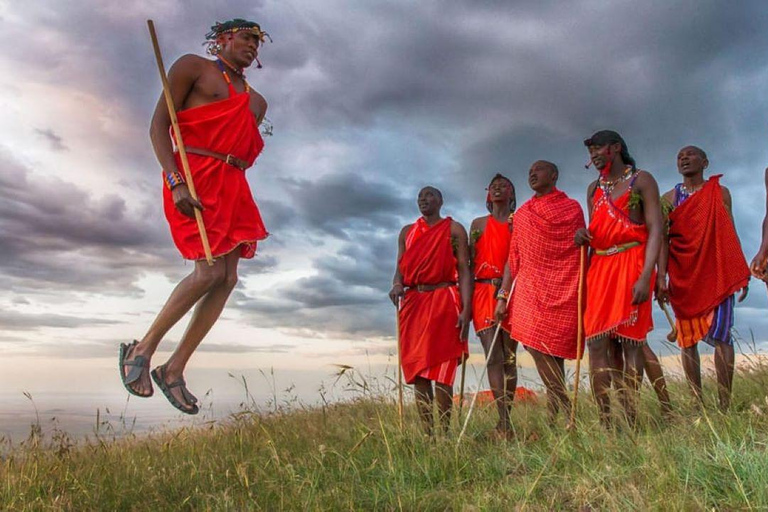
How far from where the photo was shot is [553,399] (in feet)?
23.5

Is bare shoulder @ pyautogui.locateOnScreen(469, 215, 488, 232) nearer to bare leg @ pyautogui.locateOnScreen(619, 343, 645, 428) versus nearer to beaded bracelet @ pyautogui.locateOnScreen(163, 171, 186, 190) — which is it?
bare leg @ pyautogui.locateOnScreen(619, 343, 645, 428)

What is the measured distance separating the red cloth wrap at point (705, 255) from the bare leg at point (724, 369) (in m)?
0.42

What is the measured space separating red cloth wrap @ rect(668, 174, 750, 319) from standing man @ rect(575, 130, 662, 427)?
141cm

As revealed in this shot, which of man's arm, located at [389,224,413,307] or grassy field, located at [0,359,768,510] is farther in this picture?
man's arm, located at [389,224,413,307]

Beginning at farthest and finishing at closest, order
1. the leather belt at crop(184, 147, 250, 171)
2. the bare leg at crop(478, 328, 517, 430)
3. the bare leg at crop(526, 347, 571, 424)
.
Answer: the bare leg at crop(478, 328, 517, 430) < the bare leg at crop(526, 347, 571, 424) < the leather belt at crop(184, 147, 250, 171)

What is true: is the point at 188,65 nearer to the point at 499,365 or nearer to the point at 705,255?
the point at 499,365

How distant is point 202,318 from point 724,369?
523 centimetres

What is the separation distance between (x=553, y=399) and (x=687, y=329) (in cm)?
192

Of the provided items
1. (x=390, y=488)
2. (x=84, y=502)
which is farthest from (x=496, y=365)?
(x=84, y=502)

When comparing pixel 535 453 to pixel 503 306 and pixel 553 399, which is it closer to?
pixel 553 399

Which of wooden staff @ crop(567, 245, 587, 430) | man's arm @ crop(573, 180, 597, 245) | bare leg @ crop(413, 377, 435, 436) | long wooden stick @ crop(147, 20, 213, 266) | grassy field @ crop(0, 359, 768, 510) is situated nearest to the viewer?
grassy field @ crop(0, 359, 768, 510)

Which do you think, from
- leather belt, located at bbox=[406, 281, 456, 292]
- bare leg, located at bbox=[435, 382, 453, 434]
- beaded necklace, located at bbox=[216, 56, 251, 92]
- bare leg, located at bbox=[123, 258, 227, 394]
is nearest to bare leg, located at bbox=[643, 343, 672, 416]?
bare leg, located at bbox=[435, 382, 453, 434]

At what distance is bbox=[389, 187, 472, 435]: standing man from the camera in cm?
797

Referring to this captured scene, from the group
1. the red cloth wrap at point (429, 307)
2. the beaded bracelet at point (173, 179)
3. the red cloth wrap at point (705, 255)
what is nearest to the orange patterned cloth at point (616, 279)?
the red cloth wrap at point (705, 255)
